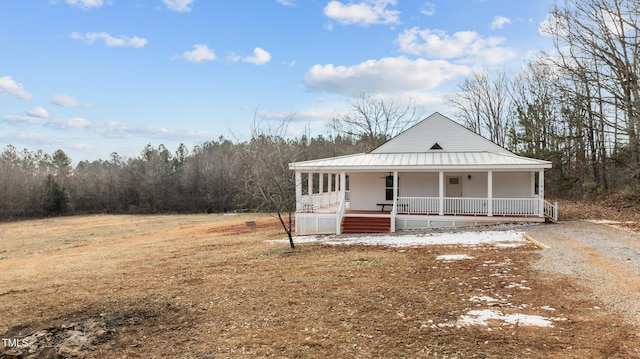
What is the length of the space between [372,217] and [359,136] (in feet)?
100

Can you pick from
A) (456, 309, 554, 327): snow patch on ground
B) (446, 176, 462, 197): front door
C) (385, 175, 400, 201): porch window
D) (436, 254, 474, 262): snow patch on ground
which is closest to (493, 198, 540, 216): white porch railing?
(446, 176, 462, 197): front door

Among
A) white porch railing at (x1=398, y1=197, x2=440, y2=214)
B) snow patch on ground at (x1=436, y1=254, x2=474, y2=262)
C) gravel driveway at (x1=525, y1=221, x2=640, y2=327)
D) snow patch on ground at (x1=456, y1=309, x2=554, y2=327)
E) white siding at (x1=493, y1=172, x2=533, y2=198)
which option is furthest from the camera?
white siding at (x1=493, y1=172, x2=533, y2=198)

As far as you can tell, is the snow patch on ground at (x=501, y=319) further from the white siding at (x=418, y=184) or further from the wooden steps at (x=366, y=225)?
the white siding at (x=418, y=184)

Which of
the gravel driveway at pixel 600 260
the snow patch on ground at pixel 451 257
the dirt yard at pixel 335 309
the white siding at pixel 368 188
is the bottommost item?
the dirt yard at pixel 335 309

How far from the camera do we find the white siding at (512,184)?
711 inches

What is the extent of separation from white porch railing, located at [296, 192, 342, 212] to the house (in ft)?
0.16

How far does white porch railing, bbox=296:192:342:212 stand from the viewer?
17934mm

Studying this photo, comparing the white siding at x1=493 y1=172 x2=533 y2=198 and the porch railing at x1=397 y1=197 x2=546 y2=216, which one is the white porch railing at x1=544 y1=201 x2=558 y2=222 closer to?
the porch railing at x1=397 y1=197 x2=546 y2=216

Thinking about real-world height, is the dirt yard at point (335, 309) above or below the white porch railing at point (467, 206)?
below

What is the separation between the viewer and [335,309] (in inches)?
257

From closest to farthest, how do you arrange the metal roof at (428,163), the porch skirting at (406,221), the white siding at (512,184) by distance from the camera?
1. the metal roof at (428,163)
2. the porch skirting at (406,221)
3. the white siding at (512,184)

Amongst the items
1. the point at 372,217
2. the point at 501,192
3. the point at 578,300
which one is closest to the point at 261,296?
the point at 578,300

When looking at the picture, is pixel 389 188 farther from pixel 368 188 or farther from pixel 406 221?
pixel 406 221

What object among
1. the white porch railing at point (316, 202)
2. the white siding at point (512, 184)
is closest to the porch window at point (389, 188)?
the white porch railing at point (316, 202)
